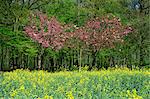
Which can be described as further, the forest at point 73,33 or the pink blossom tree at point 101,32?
the pink blossom tree at point 101,32

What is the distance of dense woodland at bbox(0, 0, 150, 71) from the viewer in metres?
22.7

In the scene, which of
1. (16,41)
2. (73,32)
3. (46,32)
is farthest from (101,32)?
(16,41)

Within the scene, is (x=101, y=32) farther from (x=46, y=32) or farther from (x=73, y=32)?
(x=46, y=32)

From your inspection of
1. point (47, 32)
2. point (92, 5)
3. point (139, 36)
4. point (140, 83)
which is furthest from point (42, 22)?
point (140, 83)

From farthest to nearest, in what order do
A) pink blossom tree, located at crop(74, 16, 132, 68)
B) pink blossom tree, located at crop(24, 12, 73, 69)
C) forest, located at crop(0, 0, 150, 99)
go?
pink blossom tree, located at crop(74, 16, 132, 68) < forest, located at crop(0, 0, 150, 99) < pink blossom tree, located at crop(24, 12, 73, 69)

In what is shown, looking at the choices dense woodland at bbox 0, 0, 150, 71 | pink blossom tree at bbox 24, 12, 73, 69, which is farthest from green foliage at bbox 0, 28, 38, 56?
pink blossom tree at bbox 24, 12, 73, 69

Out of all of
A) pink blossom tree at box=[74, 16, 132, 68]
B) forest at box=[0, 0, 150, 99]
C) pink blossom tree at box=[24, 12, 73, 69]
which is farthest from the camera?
pink blossom tree at box=[74, 16, 132, 68]

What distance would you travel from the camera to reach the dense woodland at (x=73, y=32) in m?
22.7

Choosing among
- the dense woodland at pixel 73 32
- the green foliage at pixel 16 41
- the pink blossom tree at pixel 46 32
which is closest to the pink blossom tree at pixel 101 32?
the dense woodland at pixel 73 32

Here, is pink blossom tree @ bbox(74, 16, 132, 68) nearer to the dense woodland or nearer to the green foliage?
the dense woodland

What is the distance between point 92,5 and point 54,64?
4.94m

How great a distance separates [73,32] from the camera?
24.0 metres

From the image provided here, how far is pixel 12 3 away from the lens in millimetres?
23500

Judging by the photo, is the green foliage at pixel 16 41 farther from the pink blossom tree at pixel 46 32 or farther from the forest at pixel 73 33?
the pink blossom tree at pixel 46 32
